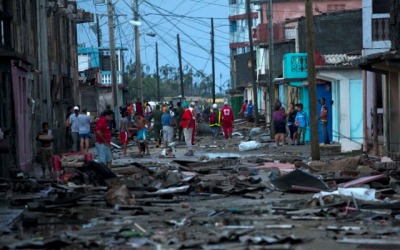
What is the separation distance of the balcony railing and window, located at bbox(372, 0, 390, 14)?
0.99ft

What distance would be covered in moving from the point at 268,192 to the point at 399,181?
2542mm

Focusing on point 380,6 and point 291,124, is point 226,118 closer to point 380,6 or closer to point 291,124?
point 291,124

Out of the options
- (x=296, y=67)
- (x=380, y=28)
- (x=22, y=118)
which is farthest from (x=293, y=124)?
(x=22, y=118)

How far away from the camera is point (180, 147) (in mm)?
42875

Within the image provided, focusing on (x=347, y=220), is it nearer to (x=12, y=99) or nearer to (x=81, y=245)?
(x=81, y=245)

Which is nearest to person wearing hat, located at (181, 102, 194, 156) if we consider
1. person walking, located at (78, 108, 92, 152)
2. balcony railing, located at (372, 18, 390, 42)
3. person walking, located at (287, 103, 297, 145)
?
person walking, located at (287, 103, 297, 145)

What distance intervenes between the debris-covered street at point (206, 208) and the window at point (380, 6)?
967 cm

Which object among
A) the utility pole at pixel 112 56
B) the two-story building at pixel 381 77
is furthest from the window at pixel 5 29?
the utility pole at pixel 112 56

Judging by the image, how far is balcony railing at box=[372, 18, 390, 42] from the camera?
3547 centimetres

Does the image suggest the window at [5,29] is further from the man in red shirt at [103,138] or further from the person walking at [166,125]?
the person walking at [166,125]

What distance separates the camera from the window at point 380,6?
1385 inches

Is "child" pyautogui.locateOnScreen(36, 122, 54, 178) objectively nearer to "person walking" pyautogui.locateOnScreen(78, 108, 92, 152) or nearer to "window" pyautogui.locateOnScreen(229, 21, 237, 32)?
"person walking" pyautogui.locateOnScreen(78, 108, 92, 152)

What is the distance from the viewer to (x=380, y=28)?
3559 cm

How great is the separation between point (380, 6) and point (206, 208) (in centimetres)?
1878
